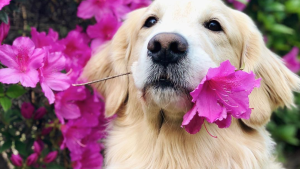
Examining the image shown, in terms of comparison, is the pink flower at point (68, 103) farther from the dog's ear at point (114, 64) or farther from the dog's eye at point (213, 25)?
the dog's eye at point (213, 25)

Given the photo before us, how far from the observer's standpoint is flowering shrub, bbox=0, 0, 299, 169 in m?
2.83

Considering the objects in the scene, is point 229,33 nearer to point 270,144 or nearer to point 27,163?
point 270,144

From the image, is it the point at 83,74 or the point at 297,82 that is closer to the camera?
the point at 297,82

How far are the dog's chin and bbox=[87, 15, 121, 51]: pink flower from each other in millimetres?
1123

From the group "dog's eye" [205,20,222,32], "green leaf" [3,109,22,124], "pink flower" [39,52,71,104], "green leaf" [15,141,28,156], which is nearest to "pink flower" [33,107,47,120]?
"green leaf" [3,109,22,124]

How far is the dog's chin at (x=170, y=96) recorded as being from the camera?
2.20 metres

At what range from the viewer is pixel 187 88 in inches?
86.3

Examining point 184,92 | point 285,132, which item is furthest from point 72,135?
point 285,132

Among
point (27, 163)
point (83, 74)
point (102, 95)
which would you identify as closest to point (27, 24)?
point (83, 74)

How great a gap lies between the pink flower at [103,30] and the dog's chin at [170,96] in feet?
3.68

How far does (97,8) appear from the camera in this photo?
10.4ft

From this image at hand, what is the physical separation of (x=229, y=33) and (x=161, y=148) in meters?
0.94

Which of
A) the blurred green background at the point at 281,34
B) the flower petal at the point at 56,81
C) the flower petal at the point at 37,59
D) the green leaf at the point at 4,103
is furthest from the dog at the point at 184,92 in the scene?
the blurred green background at the point at 281,34

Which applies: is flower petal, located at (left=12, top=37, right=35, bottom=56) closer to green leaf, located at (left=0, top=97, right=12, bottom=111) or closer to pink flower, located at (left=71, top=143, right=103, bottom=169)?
green leaf, located at (left=0, top=97, right=12, bottom=111)
